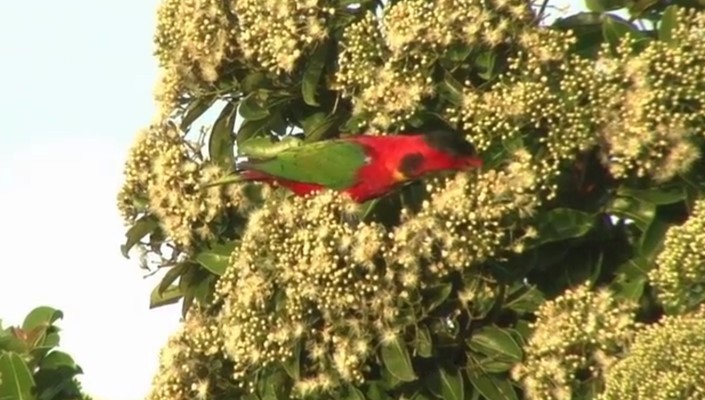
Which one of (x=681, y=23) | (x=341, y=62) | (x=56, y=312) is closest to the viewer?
(x=681, y=23)

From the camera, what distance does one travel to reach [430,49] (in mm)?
5016

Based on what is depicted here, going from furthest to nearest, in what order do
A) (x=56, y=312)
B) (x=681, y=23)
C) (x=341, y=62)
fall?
(x=56, y=312) < (x=341, y=62) < (x=681, y=23)

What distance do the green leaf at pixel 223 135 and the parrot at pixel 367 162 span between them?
0.43 meters

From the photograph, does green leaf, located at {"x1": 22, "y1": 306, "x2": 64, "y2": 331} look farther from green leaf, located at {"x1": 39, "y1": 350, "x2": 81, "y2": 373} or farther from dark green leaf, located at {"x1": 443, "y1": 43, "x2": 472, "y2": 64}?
dark green leaf, located at {"x1": 443, "y1": 43, "x2": 472, "y2": 64}

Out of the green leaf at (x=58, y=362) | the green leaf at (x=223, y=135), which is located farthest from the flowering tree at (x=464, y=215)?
the green leaf at (x=58, y=362)

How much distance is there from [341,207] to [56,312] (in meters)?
1.82

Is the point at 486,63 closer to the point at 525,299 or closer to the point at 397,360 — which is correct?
the point at 525,299

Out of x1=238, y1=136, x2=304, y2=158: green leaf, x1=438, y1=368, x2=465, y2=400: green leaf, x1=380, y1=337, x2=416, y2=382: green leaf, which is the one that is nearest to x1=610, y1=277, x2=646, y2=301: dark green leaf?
x1=438, y1=368, x2=465, y2=400: green leaf

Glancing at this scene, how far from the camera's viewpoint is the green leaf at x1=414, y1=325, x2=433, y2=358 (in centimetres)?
493

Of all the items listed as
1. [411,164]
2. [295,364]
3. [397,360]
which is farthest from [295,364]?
[411,164]

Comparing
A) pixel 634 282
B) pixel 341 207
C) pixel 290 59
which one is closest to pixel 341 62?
pixel 290 59

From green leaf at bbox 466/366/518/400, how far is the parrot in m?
0.67

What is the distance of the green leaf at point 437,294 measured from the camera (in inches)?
196

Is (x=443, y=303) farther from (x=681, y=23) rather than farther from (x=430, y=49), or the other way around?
(x=681, y=23)
